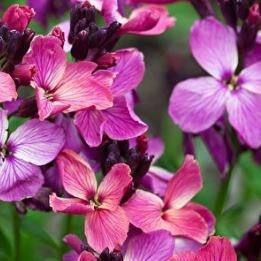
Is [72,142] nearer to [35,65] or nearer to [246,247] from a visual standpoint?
[35,65]

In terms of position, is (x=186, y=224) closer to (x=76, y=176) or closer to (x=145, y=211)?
(x=145, y=211)

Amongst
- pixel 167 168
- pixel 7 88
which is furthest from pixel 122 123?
pixel 167 168

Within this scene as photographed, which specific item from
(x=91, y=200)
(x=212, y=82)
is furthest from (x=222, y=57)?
(x=91, y=200)

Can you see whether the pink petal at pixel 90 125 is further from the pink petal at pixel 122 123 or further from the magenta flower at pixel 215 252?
the magenta flower at pixel 215 252

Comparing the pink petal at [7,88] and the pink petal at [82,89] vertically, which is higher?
the pink petal at [7,88]

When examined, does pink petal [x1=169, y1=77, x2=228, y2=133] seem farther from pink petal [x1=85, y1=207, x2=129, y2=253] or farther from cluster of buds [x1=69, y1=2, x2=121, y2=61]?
pink petal [x1=85, y1=207, x2=129, y2=253]

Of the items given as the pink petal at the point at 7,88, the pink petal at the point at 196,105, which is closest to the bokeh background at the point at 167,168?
the pink petal at the point at 196,105
